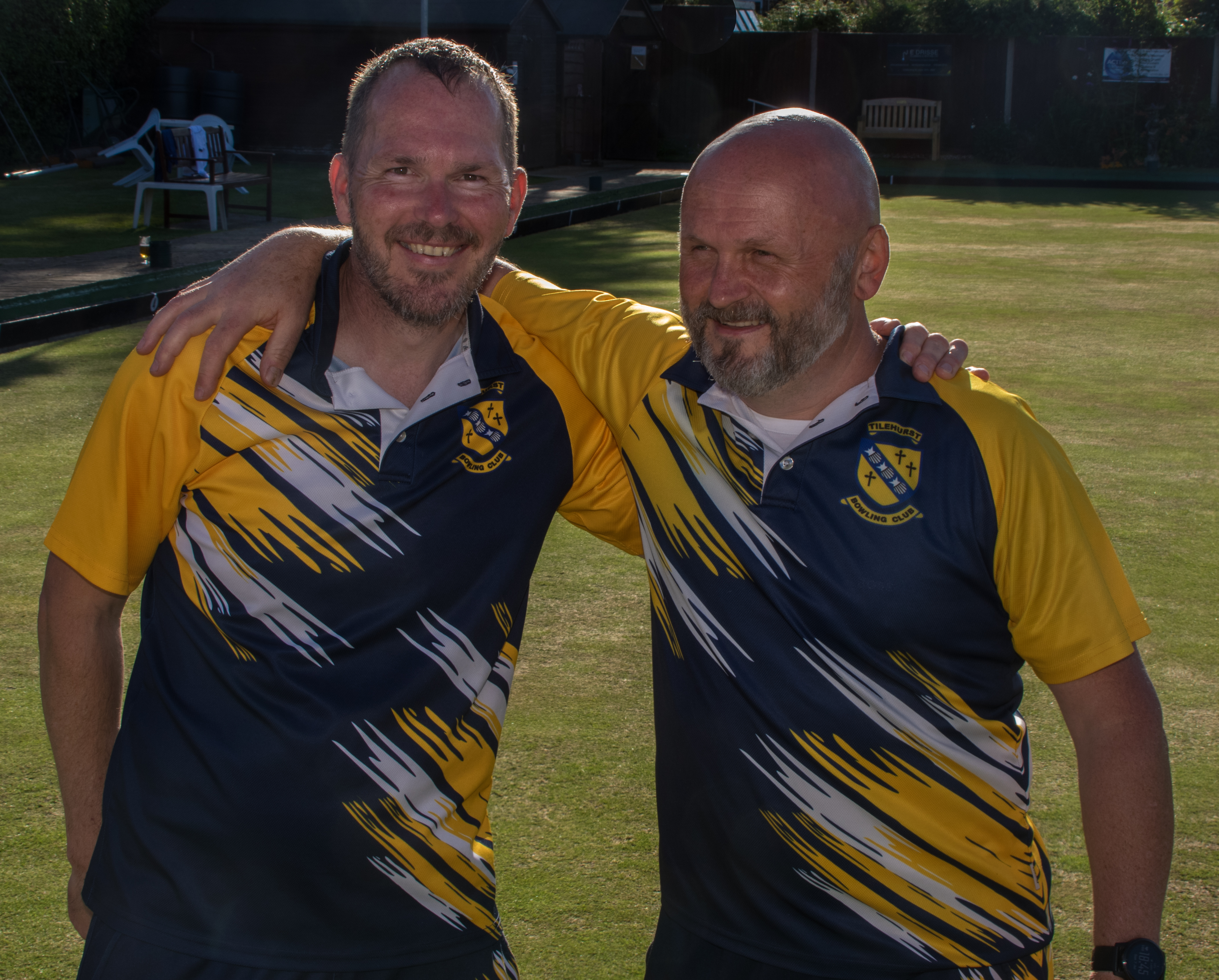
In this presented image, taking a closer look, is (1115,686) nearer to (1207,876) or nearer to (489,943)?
(489,943)

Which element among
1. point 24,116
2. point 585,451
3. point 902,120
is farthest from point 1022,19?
point 585,451

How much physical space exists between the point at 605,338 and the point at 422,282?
0.51 m

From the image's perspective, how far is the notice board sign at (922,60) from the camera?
29.5 metres

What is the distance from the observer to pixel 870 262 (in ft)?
7.45

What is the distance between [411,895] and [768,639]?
0.74 m

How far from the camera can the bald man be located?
192cm

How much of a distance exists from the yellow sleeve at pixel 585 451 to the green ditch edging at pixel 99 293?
6.27 m

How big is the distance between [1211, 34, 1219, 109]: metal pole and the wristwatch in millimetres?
30963

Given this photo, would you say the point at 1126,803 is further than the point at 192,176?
No

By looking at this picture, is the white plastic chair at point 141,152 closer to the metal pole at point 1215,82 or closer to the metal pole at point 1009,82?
the metal pole at point 1009,82

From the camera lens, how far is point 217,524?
2082 millimetres

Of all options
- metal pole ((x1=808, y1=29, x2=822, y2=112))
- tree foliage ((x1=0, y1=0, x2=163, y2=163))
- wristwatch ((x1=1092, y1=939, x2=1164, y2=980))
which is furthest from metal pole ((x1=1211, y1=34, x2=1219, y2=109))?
wristwatch ((x1=1092, y1=939, x2=1164, y2=980))

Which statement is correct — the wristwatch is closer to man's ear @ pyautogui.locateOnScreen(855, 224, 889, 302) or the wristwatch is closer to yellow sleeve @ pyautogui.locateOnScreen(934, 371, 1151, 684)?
yellow sleeve @ pyautogui.locateOnScreen(934, 371, 1151, 684)

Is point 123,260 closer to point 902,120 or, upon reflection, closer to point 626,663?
point 626,663
